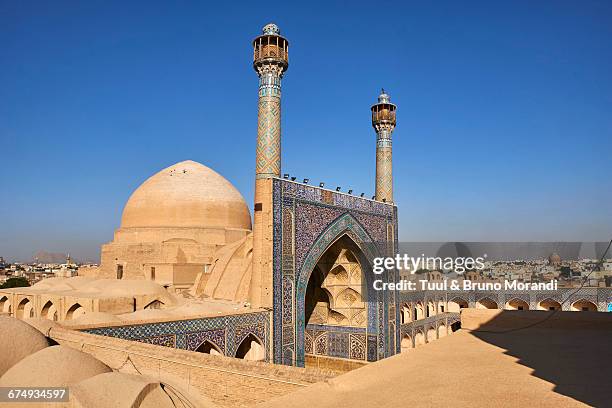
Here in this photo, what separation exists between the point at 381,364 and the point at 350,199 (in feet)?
34.9

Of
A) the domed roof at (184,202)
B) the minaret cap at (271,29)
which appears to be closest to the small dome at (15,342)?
the minaret cap at (271,29)

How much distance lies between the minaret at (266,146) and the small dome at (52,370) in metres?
5.88

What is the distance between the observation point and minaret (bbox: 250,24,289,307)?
11.0m

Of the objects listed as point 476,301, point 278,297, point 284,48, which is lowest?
point 476,301

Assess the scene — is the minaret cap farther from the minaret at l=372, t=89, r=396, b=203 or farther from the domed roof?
the domed roof

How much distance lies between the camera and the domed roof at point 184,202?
864 inches

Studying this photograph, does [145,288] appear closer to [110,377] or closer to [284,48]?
[284,48]

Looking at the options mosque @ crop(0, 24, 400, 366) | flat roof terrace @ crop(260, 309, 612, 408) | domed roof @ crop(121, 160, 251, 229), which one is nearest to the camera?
flat roof terrace @ crop(260, 309, 612, 408)

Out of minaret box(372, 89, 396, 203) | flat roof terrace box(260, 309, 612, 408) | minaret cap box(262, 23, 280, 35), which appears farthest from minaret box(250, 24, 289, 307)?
minaret box(372, 89, 396, 203)

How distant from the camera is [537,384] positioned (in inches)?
131

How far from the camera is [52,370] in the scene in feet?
15.7

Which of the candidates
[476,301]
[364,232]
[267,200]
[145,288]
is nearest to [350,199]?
[364,232]

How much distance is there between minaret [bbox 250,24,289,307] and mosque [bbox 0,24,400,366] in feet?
0.08

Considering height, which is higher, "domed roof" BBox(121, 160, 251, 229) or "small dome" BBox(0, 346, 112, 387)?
"domed roof" BBox(121, 160, 251, 229)
